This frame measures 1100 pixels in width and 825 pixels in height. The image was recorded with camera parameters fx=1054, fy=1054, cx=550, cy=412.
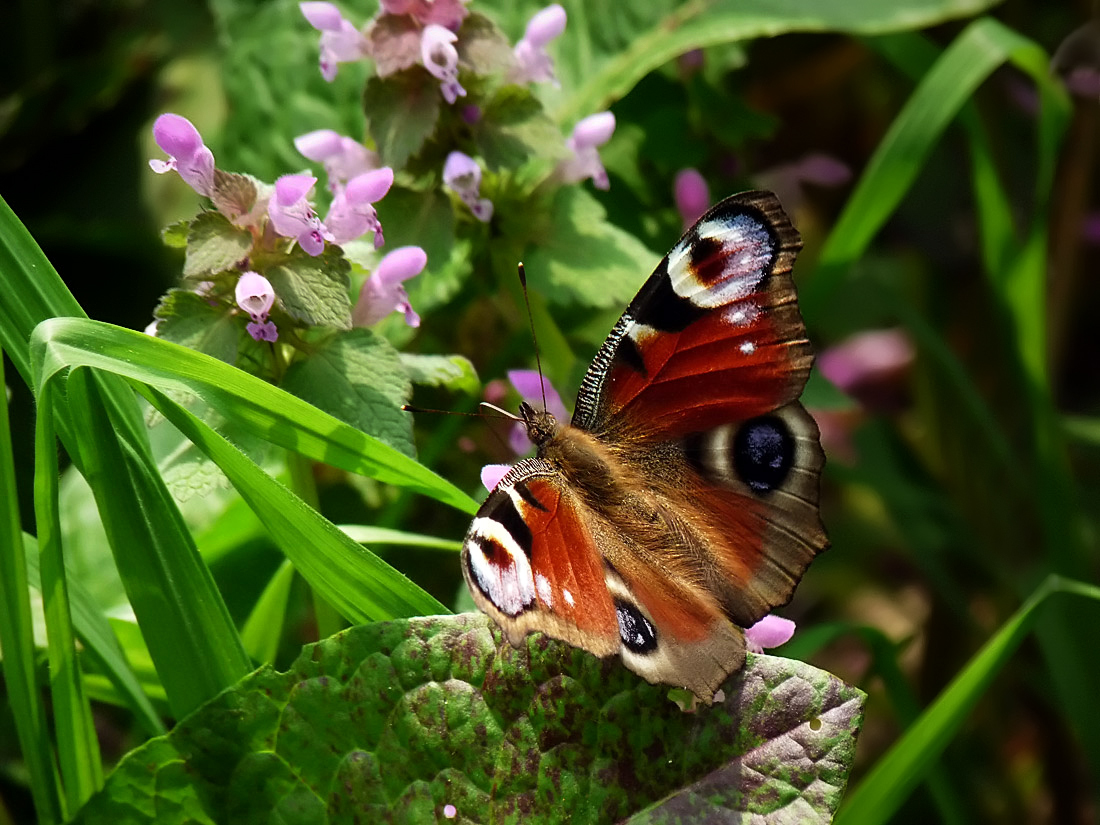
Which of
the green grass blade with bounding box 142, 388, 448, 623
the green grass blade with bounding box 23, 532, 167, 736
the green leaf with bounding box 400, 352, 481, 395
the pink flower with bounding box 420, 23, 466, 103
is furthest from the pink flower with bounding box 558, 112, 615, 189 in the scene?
the green grass blade with bounding box 23, 532, 167, 736

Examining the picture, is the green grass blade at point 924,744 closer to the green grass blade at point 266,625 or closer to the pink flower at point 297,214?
the green grass blade at point 266,625

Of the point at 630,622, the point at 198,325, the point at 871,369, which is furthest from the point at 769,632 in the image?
the point at 871,369

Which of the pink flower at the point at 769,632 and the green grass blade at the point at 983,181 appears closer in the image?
the pink flower at the point at 769,632

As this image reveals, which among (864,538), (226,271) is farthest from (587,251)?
(864,538)

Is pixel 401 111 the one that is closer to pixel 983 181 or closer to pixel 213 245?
pixel 213 245

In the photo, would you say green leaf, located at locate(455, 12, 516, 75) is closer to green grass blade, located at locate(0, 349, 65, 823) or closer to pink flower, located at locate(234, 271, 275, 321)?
pink flower, located at locate(234, 271, 275, 321)

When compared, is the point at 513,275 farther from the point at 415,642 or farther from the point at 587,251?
the point at 415,642

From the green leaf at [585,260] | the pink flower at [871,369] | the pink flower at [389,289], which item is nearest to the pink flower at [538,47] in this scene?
the green leaf at [585,260]
